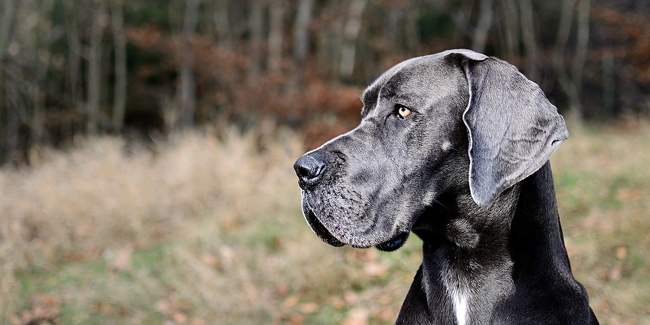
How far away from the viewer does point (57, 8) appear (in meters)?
16.8

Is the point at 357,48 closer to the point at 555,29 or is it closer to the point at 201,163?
the point at 555,29

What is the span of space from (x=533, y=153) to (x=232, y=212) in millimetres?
5890

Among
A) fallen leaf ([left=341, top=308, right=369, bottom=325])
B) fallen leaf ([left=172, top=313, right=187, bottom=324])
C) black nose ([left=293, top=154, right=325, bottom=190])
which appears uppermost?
black nose ([left=293, top=154, right=325, bottom=190])

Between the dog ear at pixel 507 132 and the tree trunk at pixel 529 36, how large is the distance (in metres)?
15.3

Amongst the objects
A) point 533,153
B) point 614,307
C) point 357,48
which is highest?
point 533,153

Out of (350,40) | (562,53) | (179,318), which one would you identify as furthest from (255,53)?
(179,318)

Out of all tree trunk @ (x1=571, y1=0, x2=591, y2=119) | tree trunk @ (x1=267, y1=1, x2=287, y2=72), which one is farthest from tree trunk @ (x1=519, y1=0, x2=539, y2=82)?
tree trunk @ (x1=267, y1=1, x2=287, y2=72)

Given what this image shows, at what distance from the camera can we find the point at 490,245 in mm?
2566

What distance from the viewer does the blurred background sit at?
217 inches

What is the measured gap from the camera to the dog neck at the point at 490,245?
2.48 m

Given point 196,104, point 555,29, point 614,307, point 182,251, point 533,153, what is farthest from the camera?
point 555,29

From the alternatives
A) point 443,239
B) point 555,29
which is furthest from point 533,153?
point 555,29

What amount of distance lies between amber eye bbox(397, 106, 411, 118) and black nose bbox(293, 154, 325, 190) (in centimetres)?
40

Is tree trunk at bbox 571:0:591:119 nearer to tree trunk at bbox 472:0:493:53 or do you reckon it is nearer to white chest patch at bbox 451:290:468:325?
tree trunk at bbox 472:0:493:53
